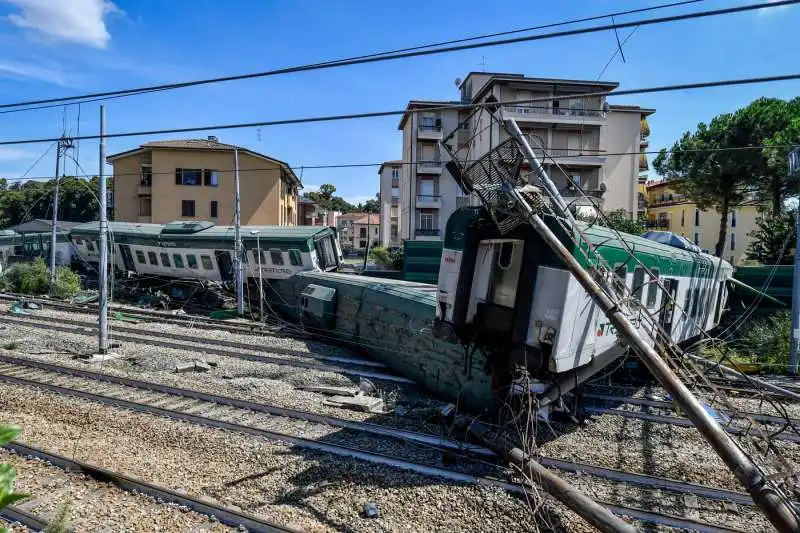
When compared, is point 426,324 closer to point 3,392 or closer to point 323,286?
point 323,286

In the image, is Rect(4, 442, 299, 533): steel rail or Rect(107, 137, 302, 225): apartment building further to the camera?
Rect(107, 137, 302, 225): apartment building

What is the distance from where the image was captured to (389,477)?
7.08 metres

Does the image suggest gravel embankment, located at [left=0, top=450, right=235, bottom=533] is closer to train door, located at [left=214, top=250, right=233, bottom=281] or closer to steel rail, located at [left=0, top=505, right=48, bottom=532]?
steel rail, located at [left=0, top=505, right=48, bottom=532]

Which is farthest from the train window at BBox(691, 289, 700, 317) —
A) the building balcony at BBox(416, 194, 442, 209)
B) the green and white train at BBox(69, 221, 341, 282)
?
the building balcony at BBox(416, 194, 442, 209)

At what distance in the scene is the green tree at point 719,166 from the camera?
31516 mm

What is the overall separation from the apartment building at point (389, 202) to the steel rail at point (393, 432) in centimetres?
5031

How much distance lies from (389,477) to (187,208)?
40.4 meters

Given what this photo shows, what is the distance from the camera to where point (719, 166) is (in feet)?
107

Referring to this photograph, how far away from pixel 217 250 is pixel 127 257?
22.5 ft

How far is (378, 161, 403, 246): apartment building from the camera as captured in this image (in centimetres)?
6211

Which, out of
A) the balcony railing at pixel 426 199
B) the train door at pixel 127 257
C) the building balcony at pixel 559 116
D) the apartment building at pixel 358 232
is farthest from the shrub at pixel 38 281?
the apartment building at pixel 358 232

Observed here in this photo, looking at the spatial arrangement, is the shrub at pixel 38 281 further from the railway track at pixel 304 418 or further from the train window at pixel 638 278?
the train window at pixel 638 278

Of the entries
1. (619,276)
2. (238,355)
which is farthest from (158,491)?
(238,355)

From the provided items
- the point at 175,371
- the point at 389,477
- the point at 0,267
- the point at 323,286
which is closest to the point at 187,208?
the point at 0,267
